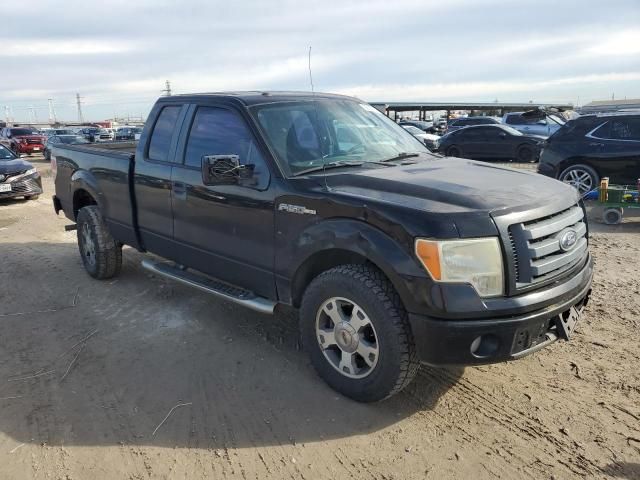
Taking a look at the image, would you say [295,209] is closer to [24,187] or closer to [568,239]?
[568,239]

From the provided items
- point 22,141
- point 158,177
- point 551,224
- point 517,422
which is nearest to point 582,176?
point 551,224

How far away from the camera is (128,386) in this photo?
11.9 feet

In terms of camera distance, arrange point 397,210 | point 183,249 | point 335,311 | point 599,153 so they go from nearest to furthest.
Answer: point 397,210 → point 335,311 → point 183,249 → point 599,153

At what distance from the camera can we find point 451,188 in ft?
10.3

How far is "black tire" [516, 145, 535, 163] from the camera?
1894 centimetres

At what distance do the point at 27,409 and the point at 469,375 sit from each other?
2967 mm

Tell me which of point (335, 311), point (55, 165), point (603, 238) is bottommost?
point (603, 238)

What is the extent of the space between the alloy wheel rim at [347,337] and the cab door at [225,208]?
574 millimetres

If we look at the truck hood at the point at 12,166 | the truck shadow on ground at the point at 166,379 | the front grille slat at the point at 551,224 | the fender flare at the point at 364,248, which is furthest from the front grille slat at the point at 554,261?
the truck hood at the point at 12,166

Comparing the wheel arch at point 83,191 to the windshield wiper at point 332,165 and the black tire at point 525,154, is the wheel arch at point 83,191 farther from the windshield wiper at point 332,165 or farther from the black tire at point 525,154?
the black tire at point 525,154

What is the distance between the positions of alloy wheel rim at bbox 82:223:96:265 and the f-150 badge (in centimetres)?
317

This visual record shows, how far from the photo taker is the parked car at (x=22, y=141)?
1061 inches

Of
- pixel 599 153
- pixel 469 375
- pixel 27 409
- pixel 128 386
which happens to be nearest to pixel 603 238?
pixel 599 153

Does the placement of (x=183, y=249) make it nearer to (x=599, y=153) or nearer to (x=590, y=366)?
(x=590, y=366)
